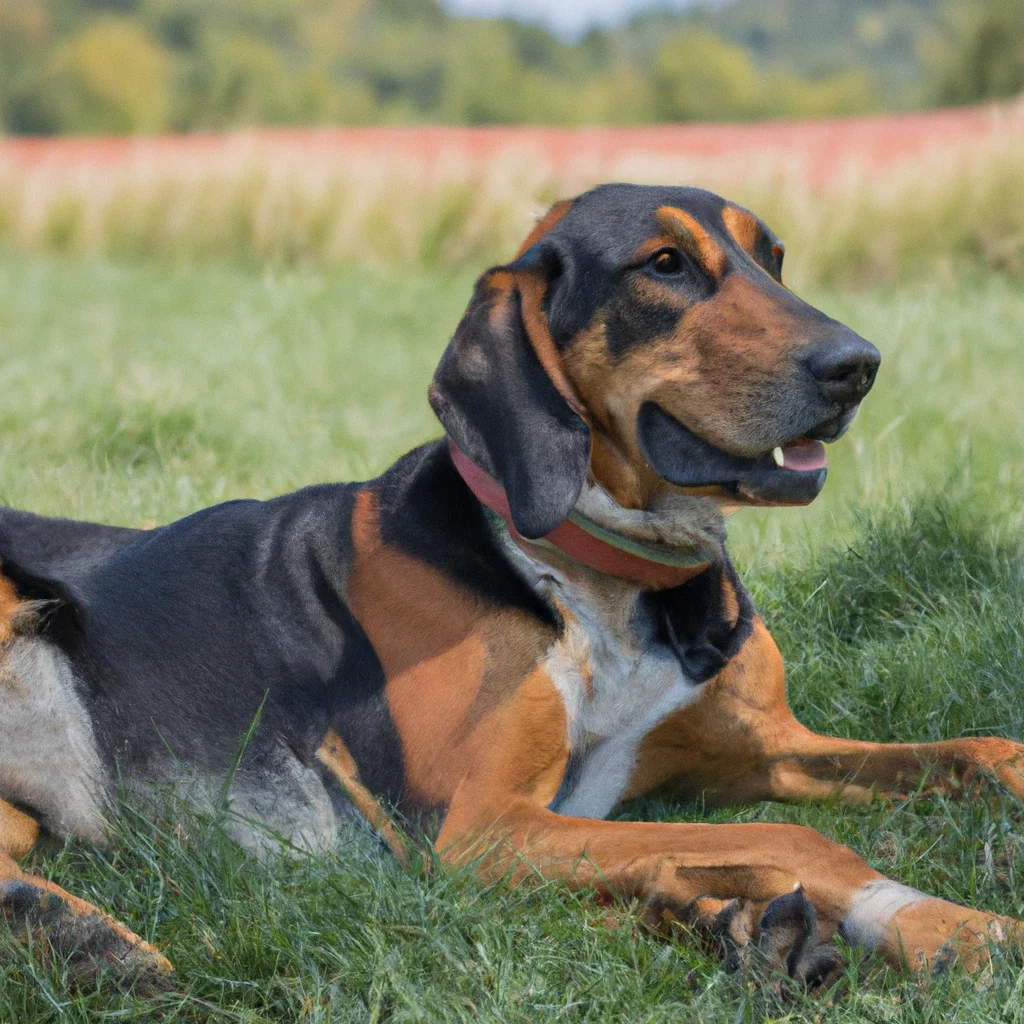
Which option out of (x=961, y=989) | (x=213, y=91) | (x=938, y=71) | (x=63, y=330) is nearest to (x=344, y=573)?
(x=961, y=989)

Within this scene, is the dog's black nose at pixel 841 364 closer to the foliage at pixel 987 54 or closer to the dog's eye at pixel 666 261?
the dog's eye at pixel 666 261

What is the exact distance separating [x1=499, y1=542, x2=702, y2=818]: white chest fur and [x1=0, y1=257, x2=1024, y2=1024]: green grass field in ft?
1.02

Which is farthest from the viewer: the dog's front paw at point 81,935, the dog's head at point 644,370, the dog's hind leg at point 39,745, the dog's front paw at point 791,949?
the dog's hind leg at point 39,745

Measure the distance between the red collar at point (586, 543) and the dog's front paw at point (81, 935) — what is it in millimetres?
1064

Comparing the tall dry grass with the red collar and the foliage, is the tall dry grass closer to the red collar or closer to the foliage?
the red collar

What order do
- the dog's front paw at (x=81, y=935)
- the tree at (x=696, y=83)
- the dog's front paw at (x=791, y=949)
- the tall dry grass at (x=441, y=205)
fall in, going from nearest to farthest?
the dog's front paw at (x=791, y=949)
the dog's front paw at (x=81, y=935)
the tall dry grass at (x=441, y=205)
the tree at (x=696, y=83)

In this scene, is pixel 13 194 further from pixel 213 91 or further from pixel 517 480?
pixel 213 91

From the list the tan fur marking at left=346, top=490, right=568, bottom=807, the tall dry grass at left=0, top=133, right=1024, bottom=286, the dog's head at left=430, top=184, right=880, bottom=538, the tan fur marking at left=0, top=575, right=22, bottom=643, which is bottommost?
the tall dry grass at left=0, top=133, right=1024, bottom=286

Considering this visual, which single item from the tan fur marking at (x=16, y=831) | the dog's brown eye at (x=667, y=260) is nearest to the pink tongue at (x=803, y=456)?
the dog's brown eye at (x=667, y=260)

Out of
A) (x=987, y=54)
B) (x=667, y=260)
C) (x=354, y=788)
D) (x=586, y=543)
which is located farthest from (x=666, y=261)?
(x=987, y=54)

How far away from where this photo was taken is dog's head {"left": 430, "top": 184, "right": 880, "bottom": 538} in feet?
8.78

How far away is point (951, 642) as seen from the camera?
3.54 meters

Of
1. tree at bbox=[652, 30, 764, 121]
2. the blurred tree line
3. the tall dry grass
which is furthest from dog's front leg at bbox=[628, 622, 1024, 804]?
tree at bbox=[652, 30, 764, 121]

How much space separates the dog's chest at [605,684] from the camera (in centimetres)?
283
